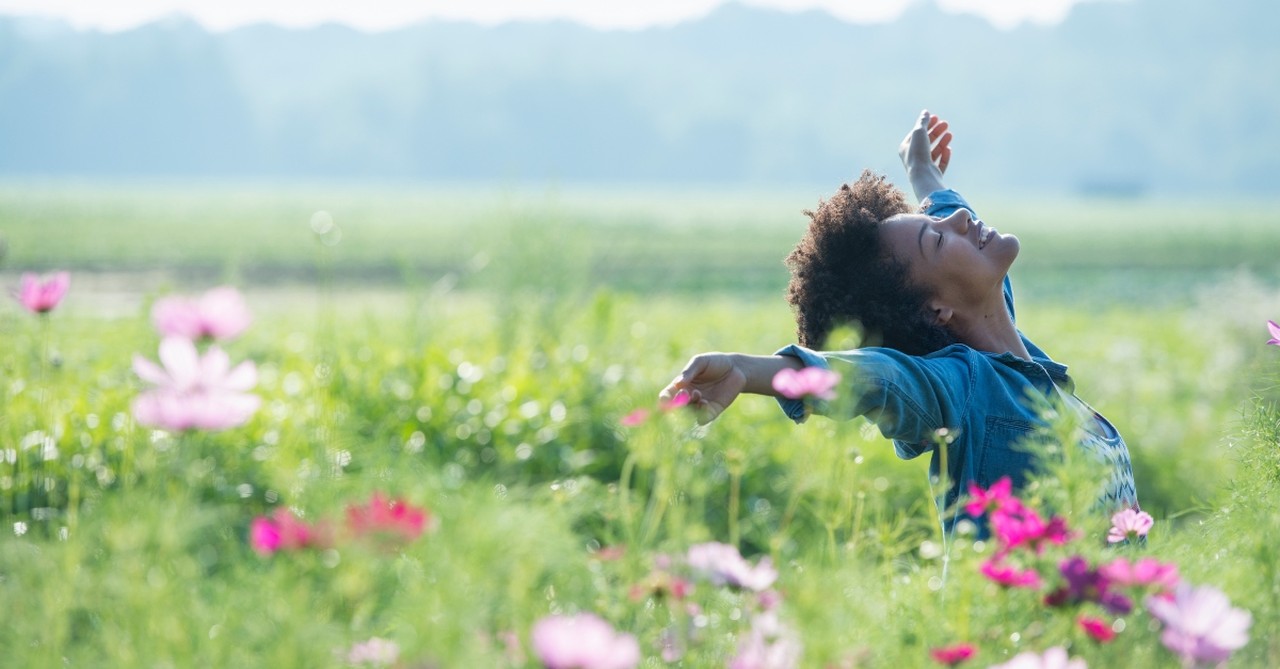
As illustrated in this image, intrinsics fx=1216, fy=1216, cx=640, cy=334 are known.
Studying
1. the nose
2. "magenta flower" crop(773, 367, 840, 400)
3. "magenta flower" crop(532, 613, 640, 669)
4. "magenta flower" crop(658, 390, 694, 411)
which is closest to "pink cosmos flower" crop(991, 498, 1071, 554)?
"magenta flower" crop(773, 367, 840, 400)

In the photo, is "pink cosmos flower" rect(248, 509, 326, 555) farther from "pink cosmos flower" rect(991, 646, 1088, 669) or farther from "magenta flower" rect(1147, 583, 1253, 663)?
"magenta flower" rect(1147, 583, 1253, 663)

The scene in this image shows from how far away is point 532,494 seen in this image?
101 inches

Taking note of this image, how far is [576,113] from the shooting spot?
466 ft

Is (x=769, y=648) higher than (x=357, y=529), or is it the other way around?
(x=357, y=529)

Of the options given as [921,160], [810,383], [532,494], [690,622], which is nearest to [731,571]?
[690,622]

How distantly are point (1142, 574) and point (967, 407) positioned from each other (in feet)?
2.62

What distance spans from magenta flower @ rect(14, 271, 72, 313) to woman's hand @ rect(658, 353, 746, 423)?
0.96 metres

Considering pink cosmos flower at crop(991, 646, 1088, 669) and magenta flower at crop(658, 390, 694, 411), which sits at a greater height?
magenta flower at crop(658, 390, 694, 411)

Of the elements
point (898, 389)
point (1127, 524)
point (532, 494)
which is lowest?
point (532, 494)

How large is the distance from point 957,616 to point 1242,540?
0.48m

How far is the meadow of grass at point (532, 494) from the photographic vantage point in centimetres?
118

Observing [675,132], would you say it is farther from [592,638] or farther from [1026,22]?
[592,638]

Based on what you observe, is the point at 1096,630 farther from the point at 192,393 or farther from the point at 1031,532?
the point at 192,393

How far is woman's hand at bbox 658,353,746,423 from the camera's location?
5.28 feet
